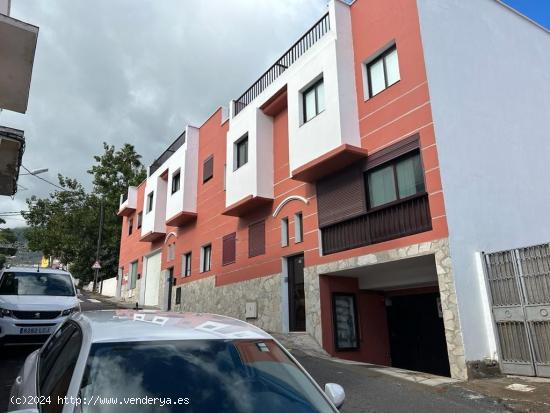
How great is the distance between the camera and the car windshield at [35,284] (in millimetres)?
9375

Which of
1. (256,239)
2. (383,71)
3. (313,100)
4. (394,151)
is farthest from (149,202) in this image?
(394,151)

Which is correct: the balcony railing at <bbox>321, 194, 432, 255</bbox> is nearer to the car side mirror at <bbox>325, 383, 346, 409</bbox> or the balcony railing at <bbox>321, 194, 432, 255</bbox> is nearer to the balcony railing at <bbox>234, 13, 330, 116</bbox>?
the balcony railing at <bbox>234, 13, 330, 116</bbox>

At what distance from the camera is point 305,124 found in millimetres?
13484

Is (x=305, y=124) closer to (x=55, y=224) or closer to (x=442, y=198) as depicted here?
(x=442, y=198)

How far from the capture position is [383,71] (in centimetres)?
1209

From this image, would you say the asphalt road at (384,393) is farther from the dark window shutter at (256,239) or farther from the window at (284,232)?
the dark window shutter at (256,239)

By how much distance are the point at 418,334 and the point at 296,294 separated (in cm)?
396

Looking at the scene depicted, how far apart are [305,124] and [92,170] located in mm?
30267

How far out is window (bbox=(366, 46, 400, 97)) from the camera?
38.5 feet

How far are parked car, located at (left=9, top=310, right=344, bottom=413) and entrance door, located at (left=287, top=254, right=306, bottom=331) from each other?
10747 mm

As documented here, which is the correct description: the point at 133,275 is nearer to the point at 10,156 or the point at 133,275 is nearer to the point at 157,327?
the point at 10,156

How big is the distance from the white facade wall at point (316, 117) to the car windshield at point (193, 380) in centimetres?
950

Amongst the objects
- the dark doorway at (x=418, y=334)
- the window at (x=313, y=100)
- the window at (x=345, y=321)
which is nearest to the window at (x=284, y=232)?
the window at (x=345, y=321)

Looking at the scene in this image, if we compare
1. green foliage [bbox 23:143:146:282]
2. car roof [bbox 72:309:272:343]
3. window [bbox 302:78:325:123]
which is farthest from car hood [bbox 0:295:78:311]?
green foliage [bbox 23:143:146:282]
